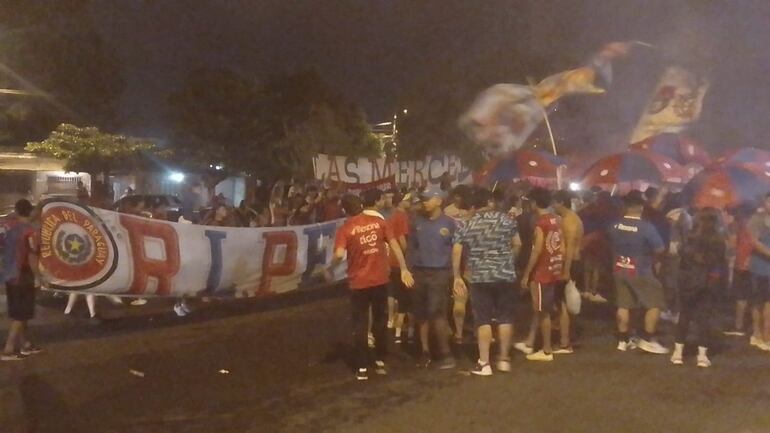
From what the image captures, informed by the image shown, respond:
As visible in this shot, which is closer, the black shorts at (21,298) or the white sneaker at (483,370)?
the white sneaker at (483,370)

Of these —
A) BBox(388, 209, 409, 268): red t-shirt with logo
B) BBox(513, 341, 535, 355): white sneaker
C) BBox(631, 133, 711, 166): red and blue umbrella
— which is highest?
BBox(631, 133, 711, 166): red and blue umbrella

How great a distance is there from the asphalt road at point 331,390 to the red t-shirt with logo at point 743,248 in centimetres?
93

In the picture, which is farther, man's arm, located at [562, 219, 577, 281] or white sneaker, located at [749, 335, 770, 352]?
white sneaker, located at [749, 335, 770, 352]

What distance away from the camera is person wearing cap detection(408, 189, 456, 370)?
27.4 ft

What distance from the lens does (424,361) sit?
8.52m

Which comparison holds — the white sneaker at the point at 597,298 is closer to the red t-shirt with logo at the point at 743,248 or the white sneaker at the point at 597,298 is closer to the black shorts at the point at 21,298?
the red t-shirt with logo at the point at 743,248

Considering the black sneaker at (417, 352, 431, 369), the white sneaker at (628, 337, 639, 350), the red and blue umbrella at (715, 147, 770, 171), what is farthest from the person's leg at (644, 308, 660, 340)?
the red and blue umbrella at (715, 147, 770, 171)

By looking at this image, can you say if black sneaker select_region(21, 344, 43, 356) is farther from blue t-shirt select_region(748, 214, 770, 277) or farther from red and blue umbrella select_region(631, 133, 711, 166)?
red and blue umbrella select_region(631, 133, 711, 166)

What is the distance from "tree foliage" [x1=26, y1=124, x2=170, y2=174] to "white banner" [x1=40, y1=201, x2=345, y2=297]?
2167cm

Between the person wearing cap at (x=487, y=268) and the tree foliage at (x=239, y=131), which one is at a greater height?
the tree foliage at (x=239, y=131)

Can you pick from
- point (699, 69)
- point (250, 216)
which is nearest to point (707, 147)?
point (699, 69)

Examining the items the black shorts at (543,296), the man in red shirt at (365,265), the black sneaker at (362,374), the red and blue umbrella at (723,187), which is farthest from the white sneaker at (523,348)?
the red and blue umbrella at (723,187)

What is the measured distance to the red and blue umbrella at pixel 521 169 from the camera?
19.5 meters

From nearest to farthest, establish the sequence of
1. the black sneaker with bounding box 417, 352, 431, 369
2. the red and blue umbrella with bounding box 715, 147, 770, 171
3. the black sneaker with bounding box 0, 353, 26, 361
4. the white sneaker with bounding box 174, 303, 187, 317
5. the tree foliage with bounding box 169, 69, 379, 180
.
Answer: the black sneaker with bounding box 417, 352, 431, 369 < the black sneaker with bounding box 0, 353, 26, 361 < the white sneaker with bounding box 174, 303, 187, 317 < the red and blue umbrella with bounding box 715, 147, 770, 171 < the tree foliage with bounding box 169, 69, 379, 180
